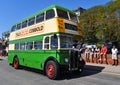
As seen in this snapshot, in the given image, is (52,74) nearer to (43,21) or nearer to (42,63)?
(42,63)

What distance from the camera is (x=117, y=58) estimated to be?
17.8 meters

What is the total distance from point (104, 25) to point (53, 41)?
22867 millimetres

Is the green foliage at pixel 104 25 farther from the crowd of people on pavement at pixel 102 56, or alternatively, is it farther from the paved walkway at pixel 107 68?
the paved walkway at pixel 107 68

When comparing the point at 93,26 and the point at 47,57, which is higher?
the point at 93,26

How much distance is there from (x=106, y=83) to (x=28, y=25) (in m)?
7.76

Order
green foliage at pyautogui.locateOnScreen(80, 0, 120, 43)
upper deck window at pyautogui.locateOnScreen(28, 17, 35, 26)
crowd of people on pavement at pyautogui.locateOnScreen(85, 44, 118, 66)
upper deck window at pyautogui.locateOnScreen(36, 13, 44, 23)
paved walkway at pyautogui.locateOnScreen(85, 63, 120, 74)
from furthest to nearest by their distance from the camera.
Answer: green foliage at pyautogui.locateOnScreen(80, 0, 120, 43) < crowd of people on pavement at pyautogui.locateOnScreen(85, 44, 118, 66) < upper deck window at pyautogui.locateOnScreen(28, 17, 35, 26) < paved walkway at pyautogui.locateOnScreen(85, 63, 120, 74) < upper deck window at pyautogui.locateOnScreen(36, 13, 44, 23)

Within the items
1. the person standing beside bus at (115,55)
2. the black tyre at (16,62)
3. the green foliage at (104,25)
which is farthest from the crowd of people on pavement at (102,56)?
the green foliage at (104,25)

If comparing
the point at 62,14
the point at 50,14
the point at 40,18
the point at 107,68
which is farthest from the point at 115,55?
the point at 50,14

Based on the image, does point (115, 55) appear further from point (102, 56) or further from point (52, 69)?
point (52, 69)

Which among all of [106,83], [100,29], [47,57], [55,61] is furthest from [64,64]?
[100,29]

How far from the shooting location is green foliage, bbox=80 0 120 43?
31.1m

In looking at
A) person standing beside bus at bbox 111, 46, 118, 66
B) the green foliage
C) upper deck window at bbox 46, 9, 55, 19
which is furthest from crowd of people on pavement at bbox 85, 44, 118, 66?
the green foliage

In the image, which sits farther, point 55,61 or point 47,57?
point 47,57

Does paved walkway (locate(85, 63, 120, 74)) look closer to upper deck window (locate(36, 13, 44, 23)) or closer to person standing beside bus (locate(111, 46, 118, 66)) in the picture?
person standing beside bus (locate(111, 46, 118, 66))
